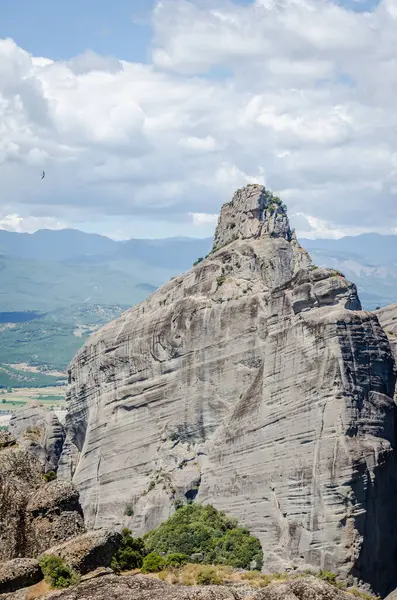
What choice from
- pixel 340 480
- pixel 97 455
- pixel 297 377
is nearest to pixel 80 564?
pixel 340 480

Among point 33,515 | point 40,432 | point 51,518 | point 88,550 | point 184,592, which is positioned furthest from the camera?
point 40,432

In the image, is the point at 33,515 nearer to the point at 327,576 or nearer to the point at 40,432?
the point at 327,576

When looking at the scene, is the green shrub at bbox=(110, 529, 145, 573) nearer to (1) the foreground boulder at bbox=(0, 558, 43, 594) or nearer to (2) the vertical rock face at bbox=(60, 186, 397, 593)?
(1) the foreground boulder at bbox=(0, 558, 43, 594)

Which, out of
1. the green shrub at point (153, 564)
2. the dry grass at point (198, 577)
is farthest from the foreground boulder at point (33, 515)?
the green shrub at point (153, 564)

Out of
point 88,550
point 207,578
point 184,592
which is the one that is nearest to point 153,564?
point 207,578

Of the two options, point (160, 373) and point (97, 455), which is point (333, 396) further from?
point (97, 455)

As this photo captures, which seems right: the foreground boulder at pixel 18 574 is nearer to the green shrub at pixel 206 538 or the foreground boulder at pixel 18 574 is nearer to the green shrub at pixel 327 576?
the green shrub at pixel 327 576
